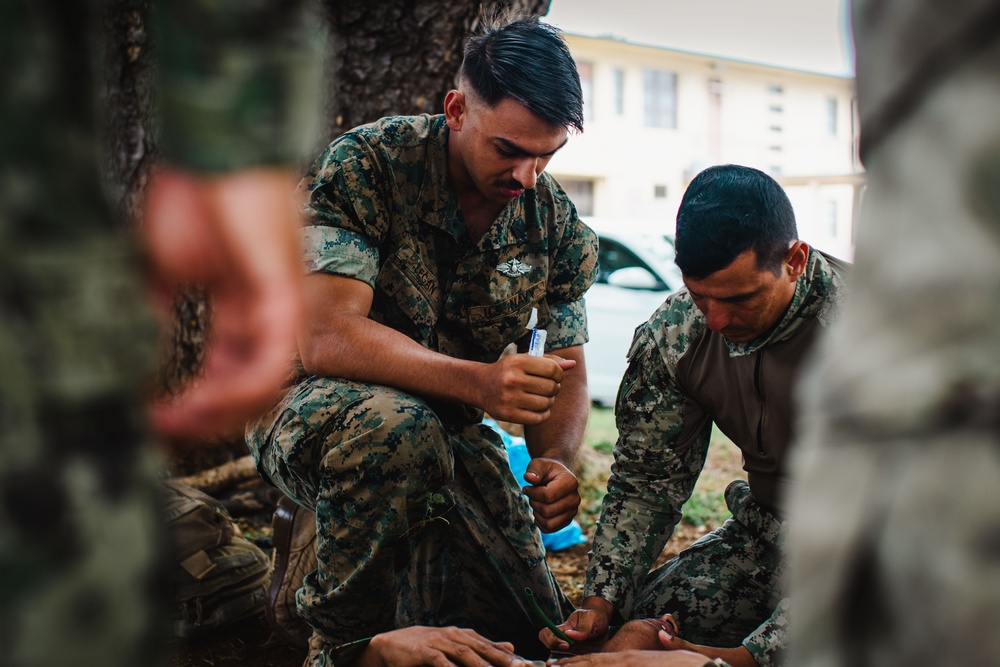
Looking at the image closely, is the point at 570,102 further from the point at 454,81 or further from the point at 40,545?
the point at 40,545

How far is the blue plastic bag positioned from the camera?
11.7ft

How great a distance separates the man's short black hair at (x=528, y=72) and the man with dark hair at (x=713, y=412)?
1.45 ft

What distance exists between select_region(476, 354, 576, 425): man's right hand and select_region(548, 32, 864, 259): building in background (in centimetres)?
1874

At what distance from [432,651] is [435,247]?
1173 mm

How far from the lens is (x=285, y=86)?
0.93 metres

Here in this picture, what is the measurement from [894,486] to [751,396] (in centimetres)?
185

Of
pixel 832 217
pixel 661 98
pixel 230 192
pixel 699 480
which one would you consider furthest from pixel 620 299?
pixel 832 217

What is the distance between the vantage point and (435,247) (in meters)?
2.86

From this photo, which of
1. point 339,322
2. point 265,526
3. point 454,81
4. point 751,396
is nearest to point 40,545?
point 339,322

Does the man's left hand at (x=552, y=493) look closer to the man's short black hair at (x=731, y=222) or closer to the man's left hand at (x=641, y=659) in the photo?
the man's left hand at (x=641, y=659)

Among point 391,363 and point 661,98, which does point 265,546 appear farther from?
point 661,98

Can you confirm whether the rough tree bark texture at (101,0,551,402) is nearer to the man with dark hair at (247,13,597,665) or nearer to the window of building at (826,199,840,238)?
the man with dark hair at (247,13,597,665)

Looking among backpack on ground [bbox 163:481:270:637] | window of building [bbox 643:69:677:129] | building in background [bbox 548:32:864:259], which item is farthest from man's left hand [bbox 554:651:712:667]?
window of building [bbox 643:69:677:129]

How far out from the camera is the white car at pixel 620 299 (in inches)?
303
